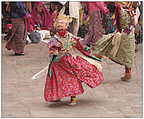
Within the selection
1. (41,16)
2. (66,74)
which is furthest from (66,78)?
(41,16)

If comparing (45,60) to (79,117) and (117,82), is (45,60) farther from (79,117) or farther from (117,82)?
(79,117)

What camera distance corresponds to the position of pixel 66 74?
22.2 ft

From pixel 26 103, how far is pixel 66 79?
2.17ft

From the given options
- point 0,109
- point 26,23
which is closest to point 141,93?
point 0,109

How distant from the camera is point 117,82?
27.6 ft

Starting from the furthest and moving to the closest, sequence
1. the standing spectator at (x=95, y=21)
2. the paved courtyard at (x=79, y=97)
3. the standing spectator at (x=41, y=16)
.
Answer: the standing spectator at (x=41, y=16) < the standing spectator at (x=95, y=21) < the paved courtyard at (x=79, y=97)

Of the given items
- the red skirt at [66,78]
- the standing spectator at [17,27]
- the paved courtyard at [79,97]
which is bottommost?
the paved courtyard at [79,97]

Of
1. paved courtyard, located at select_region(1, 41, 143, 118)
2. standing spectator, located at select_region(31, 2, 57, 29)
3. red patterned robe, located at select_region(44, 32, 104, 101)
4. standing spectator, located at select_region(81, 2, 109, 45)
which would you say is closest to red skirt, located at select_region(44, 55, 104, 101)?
Answer: red patterned robe, located at select_region(44, 32, 104, 101)

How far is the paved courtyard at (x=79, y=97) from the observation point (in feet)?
21.6

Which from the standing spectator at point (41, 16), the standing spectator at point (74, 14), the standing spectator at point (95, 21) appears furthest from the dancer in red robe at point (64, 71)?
the standing spectator at point (41, 16)

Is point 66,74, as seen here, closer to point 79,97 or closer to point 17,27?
point 79,97

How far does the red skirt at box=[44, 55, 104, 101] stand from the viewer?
6742 mm

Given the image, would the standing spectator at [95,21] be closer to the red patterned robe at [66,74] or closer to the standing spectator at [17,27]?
the standing spectator at [17,27]

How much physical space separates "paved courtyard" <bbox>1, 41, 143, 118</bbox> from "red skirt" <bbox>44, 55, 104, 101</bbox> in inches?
7.7
